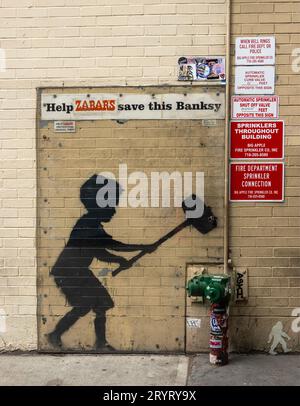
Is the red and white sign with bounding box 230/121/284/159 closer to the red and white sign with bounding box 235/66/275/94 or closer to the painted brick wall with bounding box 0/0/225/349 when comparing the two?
the red and white sign with bounding box 235/66/275/94

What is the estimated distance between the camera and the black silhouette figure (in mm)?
5992

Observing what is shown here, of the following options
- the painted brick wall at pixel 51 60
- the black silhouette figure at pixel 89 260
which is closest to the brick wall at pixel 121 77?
the painted brick wall at pixel 51 60

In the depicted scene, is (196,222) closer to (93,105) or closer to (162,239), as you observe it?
(162,239)

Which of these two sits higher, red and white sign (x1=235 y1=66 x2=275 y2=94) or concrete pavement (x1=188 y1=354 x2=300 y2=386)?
red and white sign (x1=235 y1=66 x2=275 y2=94)

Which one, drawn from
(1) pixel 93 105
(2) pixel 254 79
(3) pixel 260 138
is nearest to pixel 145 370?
(3) pixel 260 138

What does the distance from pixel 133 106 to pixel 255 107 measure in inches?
48.9

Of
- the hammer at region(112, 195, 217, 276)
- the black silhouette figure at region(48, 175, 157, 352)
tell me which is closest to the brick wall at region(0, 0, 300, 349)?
the hammer at region(112, 195, 217, 276)

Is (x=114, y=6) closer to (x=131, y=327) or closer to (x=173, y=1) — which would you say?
(x=173, y=1)

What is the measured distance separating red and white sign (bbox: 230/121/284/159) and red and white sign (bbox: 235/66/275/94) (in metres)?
0.32

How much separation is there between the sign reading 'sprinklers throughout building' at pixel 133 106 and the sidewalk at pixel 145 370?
8.02 ft

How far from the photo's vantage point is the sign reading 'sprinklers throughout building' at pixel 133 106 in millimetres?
5906

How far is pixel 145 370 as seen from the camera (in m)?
5.52

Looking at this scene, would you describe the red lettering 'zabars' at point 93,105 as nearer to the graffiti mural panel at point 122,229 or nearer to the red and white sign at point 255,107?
the graffiti mural panel at point 122,229

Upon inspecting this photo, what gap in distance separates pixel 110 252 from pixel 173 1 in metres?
2.65
